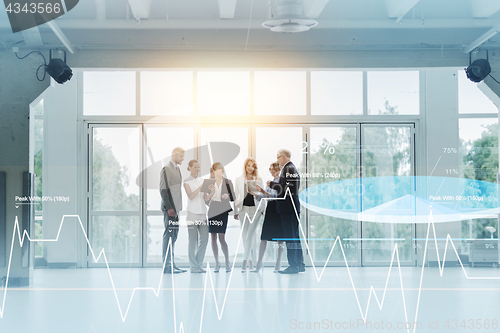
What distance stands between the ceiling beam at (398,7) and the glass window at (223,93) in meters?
1.44

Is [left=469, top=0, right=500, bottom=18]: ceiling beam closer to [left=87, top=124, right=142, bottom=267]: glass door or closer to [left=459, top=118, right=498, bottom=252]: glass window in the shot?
[left=459, top=118, right=498, bottom=252]: glass window

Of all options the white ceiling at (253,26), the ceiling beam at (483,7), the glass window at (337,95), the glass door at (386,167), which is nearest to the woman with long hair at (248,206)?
the glass window at (337,95)

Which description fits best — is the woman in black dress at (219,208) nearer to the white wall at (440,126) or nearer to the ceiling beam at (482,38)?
the white wall at (440,126)

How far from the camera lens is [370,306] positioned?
4.00 metres

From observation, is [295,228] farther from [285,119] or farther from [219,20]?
[219,20]

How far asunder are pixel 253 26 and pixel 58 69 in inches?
73.5

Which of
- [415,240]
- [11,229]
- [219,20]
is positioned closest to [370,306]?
[415,240]

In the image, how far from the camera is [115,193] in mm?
5234

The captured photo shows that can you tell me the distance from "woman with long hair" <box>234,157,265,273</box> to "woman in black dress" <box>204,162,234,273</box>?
0.08 meters

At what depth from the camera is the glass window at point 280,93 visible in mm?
4988

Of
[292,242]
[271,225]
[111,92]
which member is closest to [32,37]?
[111,92]

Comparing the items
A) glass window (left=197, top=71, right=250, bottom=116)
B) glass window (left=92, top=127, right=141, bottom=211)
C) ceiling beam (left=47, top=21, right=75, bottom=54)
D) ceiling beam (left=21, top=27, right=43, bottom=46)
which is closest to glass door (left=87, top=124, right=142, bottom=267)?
glass window (left=92, top=127, right=141, bottom=211)

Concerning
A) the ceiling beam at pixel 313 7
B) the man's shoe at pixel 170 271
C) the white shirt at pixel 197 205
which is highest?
the ceiling beam at pixel 313 7

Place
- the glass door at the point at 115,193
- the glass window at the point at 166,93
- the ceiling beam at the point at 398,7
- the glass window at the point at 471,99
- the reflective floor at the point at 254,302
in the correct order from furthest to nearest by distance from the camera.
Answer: the glass window at the point at 166,93 → the glass door at the point at 115,193 → the glass window at the point at 471,99 → the ceiling beam at the point at 398,7 → the reflective floor at the point at 254,302
